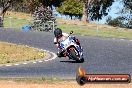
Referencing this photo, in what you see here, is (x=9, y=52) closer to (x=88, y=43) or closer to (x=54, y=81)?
(x=88, y=43)

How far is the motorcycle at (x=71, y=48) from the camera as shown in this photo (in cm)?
1978

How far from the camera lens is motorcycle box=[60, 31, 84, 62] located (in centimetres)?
1978

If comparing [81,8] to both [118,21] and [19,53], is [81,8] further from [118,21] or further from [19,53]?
[19,53]

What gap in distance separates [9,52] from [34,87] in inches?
581

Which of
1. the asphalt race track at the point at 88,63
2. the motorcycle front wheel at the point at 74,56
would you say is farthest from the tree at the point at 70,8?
the motorcycle front wheel at the point at 74,56

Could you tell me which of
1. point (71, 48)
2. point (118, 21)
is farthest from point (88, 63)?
point (118, 21)

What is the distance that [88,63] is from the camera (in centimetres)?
1984

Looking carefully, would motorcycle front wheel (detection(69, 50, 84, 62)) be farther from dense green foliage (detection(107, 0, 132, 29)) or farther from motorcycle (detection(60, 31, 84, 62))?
dense green foliage (detection(107, 0, 132, 29))

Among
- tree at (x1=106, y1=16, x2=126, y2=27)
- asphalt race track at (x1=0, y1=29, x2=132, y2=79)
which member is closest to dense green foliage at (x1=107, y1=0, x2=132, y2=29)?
tree at (x1=106, y1=16, x2=126, y2=27)

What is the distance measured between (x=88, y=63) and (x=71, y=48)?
975 mm

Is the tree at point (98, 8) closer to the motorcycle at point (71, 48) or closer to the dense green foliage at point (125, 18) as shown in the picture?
the dense green foliage at point (125, 18)

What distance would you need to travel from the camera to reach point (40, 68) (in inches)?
707

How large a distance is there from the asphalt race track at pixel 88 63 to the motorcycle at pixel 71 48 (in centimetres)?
31

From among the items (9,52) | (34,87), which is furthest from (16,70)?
(9,52)
